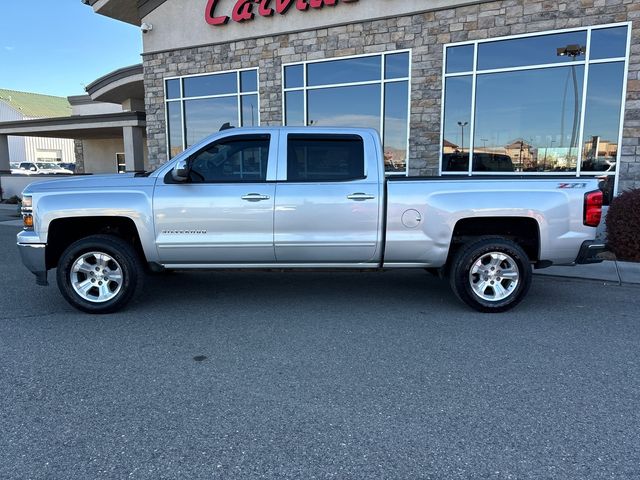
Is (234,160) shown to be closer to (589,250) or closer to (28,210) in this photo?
(28,210)

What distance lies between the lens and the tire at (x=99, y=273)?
514cm

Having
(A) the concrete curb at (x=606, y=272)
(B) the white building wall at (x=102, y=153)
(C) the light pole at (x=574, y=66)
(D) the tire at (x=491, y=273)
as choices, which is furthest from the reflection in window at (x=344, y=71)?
(B) the white building wall at (x=102, y=153)

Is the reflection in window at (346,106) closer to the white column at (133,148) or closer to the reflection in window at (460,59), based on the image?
the reflection in window at (460,59)

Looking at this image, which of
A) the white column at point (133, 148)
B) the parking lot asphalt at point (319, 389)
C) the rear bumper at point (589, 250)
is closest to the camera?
the parking lot asphalt at point (319, 389)

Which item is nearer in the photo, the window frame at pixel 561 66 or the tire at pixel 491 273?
the tire at pixel 491 273

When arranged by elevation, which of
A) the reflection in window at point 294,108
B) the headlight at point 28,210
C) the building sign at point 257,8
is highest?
the building sign at point 257,8

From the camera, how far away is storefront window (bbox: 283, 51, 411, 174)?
10.9 meters

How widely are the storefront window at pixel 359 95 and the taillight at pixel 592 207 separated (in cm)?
620

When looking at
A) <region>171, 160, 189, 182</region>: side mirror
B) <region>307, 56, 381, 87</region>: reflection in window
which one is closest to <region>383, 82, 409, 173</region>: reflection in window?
<region>307, 56, 381, 87</region>: reflection in window

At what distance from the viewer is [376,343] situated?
438 cm

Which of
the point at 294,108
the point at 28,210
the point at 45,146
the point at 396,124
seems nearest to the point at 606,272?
the point at 396,124

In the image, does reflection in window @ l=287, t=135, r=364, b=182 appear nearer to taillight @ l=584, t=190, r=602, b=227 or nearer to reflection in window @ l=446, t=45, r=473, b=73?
taillight @ l=584, t=190, r=602, b=227

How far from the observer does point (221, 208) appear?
512cm

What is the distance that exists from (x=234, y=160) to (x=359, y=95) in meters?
6.89
